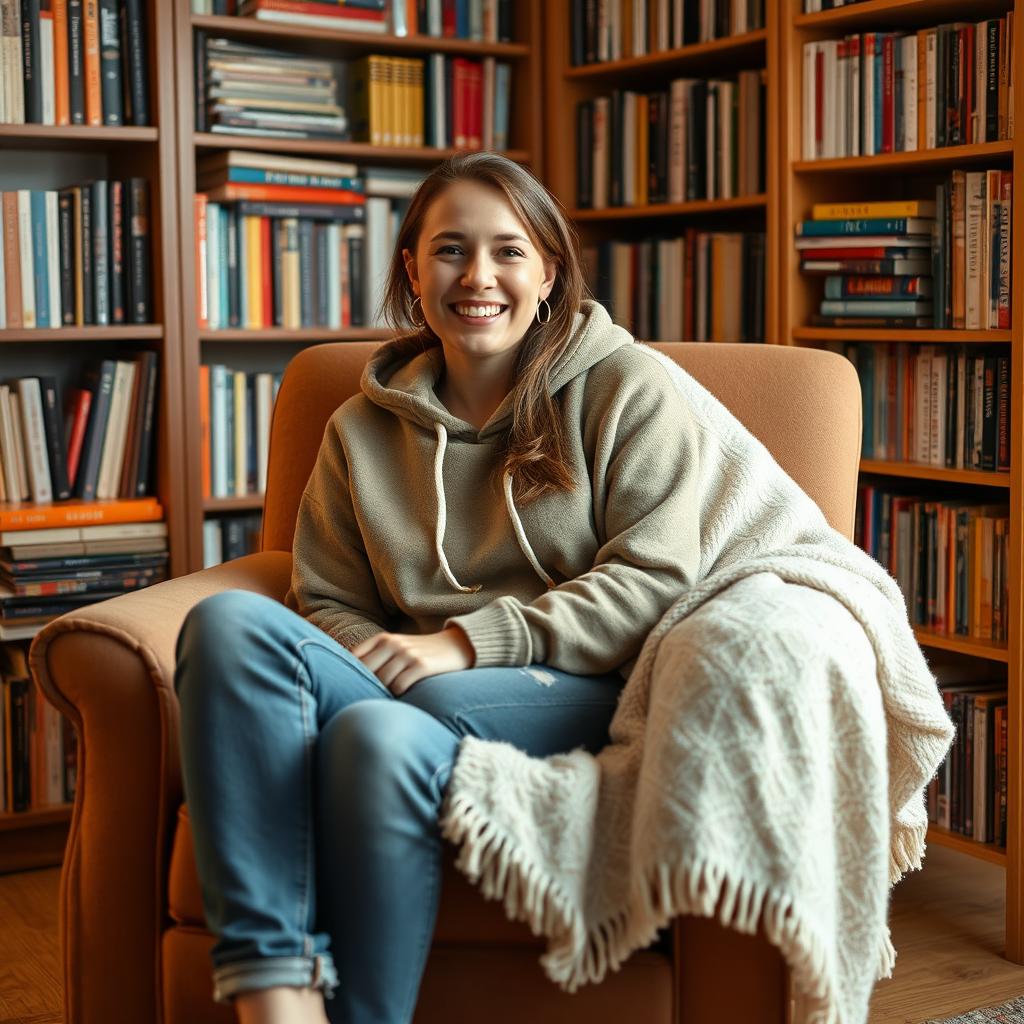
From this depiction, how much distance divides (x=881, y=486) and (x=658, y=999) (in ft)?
4.31

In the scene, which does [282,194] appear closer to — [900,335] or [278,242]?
[278,242]

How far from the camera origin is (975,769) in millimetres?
2322

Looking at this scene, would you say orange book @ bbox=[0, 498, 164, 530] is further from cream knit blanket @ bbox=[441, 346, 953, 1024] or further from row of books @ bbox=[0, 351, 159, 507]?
cream knit blanket @ bbox=[441, 346, 953, 1024]

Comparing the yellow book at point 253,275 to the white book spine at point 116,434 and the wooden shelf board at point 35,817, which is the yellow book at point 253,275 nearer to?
the white book spine at point 116,434

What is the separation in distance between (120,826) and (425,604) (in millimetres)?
446

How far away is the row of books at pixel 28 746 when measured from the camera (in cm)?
260

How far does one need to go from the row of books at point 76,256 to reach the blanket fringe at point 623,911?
5.32 feet

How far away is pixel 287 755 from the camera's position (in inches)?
53.6

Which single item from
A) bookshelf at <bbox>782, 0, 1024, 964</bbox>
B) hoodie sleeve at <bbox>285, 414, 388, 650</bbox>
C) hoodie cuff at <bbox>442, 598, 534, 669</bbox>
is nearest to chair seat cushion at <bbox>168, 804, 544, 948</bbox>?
hoodie cuff at <bbox>442, 598, 534, 669</bbox>

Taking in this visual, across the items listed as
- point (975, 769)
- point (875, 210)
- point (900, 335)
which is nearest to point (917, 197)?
point (875, 210)

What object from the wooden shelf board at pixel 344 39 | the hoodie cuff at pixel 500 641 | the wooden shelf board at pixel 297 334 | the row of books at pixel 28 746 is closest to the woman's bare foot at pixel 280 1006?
the hoodie cuff at pixel 500 641

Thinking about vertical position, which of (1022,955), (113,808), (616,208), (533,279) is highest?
(616,208)

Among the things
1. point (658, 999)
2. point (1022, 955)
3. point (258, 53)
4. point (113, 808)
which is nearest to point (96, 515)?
point (258, 53)

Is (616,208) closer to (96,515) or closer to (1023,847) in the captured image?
(96,515)
